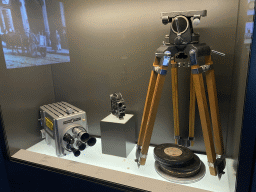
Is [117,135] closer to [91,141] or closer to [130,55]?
[91,141]

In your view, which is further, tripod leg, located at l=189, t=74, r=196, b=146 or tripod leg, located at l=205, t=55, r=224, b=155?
tripod leg, located at l=189, t=74, r=196, b=146

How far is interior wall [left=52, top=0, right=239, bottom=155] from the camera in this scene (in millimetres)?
1107

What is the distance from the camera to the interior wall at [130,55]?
3.63ft

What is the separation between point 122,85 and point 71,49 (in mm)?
480

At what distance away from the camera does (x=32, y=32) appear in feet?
4.43

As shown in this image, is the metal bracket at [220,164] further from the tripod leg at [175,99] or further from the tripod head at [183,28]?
the tripod head at [183,28]

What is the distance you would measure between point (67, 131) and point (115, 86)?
459 mm

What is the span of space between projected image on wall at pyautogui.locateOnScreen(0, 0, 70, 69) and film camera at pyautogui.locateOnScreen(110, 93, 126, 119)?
1.76ft

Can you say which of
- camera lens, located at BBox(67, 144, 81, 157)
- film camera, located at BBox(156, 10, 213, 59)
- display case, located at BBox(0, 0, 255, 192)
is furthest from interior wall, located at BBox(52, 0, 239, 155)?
camera lens, located at BBox(67, 144, 81, 157)

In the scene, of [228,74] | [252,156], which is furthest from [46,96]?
[252,156]

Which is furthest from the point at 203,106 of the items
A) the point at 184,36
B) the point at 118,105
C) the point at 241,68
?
the point at 118,105

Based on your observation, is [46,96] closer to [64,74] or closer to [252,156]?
[64,74]

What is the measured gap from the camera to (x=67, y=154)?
1351 mm

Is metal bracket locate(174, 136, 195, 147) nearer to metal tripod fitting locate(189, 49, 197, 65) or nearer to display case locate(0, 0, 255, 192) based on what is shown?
display case locate(0, 0, 255, 192)
